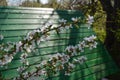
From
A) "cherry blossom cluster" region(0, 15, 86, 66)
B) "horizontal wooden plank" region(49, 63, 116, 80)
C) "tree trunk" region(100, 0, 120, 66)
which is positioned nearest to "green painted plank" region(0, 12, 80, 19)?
"horizontal wooden plank" region(49, 63, 116, 80)

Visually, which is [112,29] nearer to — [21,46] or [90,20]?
[90,20]

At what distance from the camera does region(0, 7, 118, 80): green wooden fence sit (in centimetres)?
517

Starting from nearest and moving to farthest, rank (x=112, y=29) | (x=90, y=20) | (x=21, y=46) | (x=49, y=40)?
(x=21, y=46) → (x=90, y=20) → (x=49, y=40) → (x=112, y=29)

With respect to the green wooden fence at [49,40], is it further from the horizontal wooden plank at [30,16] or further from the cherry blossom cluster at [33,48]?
the cherry blossom cluster at [33,48]

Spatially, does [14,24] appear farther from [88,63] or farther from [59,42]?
[88,63]

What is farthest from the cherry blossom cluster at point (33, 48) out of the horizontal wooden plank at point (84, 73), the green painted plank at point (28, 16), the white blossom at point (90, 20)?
the green painted plank at point (28, 16)

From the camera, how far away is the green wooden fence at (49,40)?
517cm

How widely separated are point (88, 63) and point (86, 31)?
1.19 metres

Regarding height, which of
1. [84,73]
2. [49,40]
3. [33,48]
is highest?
[33,48]

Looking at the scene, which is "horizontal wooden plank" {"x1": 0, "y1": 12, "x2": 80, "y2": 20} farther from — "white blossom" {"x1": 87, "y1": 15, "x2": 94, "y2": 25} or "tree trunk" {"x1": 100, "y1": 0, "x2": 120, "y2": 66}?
"tree trunk" {"x1": 100, "y1": 0, "x2": 120, "y2": 66}

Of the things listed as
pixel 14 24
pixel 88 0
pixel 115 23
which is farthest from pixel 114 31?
pixel 14 24

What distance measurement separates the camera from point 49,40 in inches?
237

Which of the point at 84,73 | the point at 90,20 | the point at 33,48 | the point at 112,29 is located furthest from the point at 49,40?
the point at 112,29

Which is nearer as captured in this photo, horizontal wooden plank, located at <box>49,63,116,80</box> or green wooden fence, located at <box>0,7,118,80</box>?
green wooden fence, located at <box>0,7,118,80</box>
